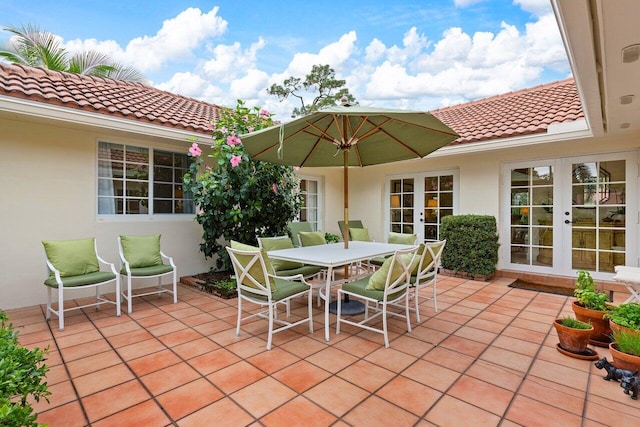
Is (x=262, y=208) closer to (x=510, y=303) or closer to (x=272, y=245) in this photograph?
(x=272, y=245)

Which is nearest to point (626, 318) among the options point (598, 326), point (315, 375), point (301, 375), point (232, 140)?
point (598, 326)

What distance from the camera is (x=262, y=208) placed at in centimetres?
521

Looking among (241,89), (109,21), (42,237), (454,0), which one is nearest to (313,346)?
(42,237)

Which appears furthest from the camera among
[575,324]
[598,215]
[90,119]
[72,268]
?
[598,215]

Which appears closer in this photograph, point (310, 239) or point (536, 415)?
point (536, 415)

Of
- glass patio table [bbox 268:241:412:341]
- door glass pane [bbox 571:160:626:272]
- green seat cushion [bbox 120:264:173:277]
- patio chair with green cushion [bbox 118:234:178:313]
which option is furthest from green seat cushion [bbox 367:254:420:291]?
door glass pane [bbox 571:160:626:272]

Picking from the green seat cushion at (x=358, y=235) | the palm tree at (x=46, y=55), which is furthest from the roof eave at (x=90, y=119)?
the palm tree at (x=46, y=55)

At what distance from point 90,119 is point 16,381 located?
3.96m

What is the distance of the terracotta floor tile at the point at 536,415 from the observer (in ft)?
6.25

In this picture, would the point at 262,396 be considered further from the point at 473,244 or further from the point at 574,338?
the point at 473,244

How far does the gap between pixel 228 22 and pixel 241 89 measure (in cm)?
1204

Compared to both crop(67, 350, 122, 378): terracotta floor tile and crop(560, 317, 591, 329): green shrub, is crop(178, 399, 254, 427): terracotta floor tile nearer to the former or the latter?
crop(67, 350, 122, 378): terracotta floor tile

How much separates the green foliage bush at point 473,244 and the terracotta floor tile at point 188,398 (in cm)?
495

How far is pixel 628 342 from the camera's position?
2.36 m
